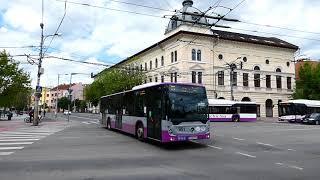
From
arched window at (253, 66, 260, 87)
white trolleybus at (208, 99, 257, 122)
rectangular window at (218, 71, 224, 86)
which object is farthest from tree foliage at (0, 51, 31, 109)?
arched window at (253, 66, 260, 87)

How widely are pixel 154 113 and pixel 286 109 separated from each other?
35.3 metres

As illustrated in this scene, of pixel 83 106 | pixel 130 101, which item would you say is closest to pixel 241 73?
pixel 130 101

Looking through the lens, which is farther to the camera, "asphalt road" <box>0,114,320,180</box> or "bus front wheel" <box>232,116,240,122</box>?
"bus front wheel" <box>232,116,240,122</box>

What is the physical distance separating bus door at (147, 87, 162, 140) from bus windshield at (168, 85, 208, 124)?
79 cm

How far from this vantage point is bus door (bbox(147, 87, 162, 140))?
17.9m

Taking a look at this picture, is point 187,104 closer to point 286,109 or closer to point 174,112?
point 174,112

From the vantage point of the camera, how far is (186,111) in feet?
57.0

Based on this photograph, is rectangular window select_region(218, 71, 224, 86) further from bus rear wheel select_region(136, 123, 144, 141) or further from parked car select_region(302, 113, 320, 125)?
bus rear wheel select_region(136, 123, 144, 141)

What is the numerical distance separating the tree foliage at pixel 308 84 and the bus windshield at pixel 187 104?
52.4 meters

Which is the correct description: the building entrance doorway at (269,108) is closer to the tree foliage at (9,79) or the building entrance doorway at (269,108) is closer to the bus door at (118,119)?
the tree foliage at (9,79)

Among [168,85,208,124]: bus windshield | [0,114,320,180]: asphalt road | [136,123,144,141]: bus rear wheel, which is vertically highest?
[168,85,208,124]: bus windshield

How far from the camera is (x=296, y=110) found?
161 ft

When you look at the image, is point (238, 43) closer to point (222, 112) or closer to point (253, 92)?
point (253, 92)

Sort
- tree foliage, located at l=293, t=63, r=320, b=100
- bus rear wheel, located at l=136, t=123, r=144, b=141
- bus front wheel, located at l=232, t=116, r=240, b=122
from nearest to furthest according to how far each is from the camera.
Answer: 1. bus rear wheel, located at l=136, t=123, r=144, b=141
2. bus front wheel, located at l=232, t=116, r=240, b=122
3. tree foliage, located at l=293, t=63, r=320, b=100
